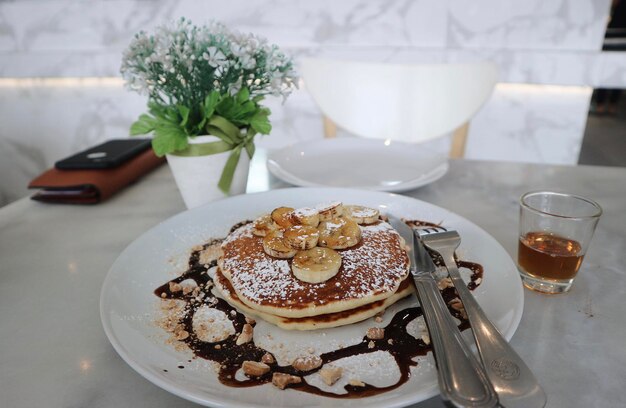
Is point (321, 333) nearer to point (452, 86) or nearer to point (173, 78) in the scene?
point (173, 78)

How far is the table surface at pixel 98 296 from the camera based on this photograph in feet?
1.85

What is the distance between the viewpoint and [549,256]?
29.5 inches

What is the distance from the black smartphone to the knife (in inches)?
35.9

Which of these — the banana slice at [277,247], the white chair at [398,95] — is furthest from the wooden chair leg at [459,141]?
the banana slice at [277,247]

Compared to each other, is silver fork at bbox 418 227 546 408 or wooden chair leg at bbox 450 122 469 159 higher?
silver fork at bbox 418 227 546 408

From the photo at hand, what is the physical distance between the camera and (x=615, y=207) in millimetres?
1081

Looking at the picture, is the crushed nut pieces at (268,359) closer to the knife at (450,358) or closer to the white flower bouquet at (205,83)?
the knife at (450,358)

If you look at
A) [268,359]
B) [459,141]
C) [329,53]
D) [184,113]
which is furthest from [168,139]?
[329,53]

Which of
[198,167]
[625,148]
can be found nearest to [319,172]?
[198,167]

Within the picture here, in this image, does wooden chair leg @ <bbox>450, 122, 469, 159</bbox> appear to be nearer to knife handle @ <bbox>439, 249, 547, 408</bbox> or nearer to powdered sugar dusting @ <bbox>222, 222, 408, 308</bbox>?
powdered sugar dusting @ <bbox>222, 222, 408, 308</bbox>

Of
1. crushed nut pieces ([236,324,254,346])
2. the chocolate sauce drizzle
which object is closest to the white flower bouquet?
the chocolate sauce drizzle

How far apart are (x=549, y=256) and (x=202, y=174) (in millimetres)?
745

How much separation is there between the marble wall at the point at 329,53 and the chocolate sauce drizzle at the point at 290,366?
196 centimetres

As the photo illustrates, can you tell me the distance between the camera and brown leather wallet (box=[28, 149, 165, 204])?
1114mm
